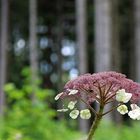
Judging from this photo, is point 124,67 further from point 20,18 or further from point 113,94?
point 113,94

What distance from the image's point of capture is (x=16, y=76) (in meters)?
22.1

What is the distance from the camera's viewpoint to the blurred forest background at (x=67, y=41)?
45.1 feet

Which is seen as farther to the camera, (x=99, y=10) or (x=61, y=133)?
(x=99, y=10)

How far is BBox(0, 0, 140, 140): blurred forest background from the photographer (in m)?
13.7

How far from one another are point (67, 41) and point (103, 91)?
24267mm

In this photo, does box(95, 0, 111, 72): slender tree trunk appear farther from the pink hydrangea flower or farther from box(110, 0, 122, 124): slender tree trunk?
the pink hydrangea flower

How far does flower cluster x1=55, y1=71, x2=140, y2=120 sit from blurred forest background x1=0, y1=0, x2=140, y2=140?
16.6ft

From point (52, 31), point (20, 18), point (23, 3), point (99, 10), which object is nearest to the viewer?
point (99, 10)

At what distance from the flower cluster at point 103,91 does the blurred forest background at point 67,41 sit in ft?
16.6

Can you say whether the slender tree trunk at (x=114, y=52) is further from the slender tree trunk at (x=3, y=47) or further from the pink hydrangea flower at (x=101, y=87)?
the pink hydrangea flower at (x=101, y=87)

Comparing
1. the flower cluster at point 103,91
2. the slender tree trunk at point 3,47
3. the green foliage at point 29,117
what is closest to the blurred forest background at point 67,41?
the slender tree trunk at point 3,47

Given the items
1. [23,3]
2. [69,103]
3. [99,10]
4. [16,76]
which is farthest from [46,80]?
[69,103]

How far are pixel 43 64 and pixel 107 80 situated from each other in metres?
24.9

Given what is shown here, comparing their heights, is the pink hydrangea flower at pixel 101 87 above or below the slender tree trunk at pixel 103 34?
above
